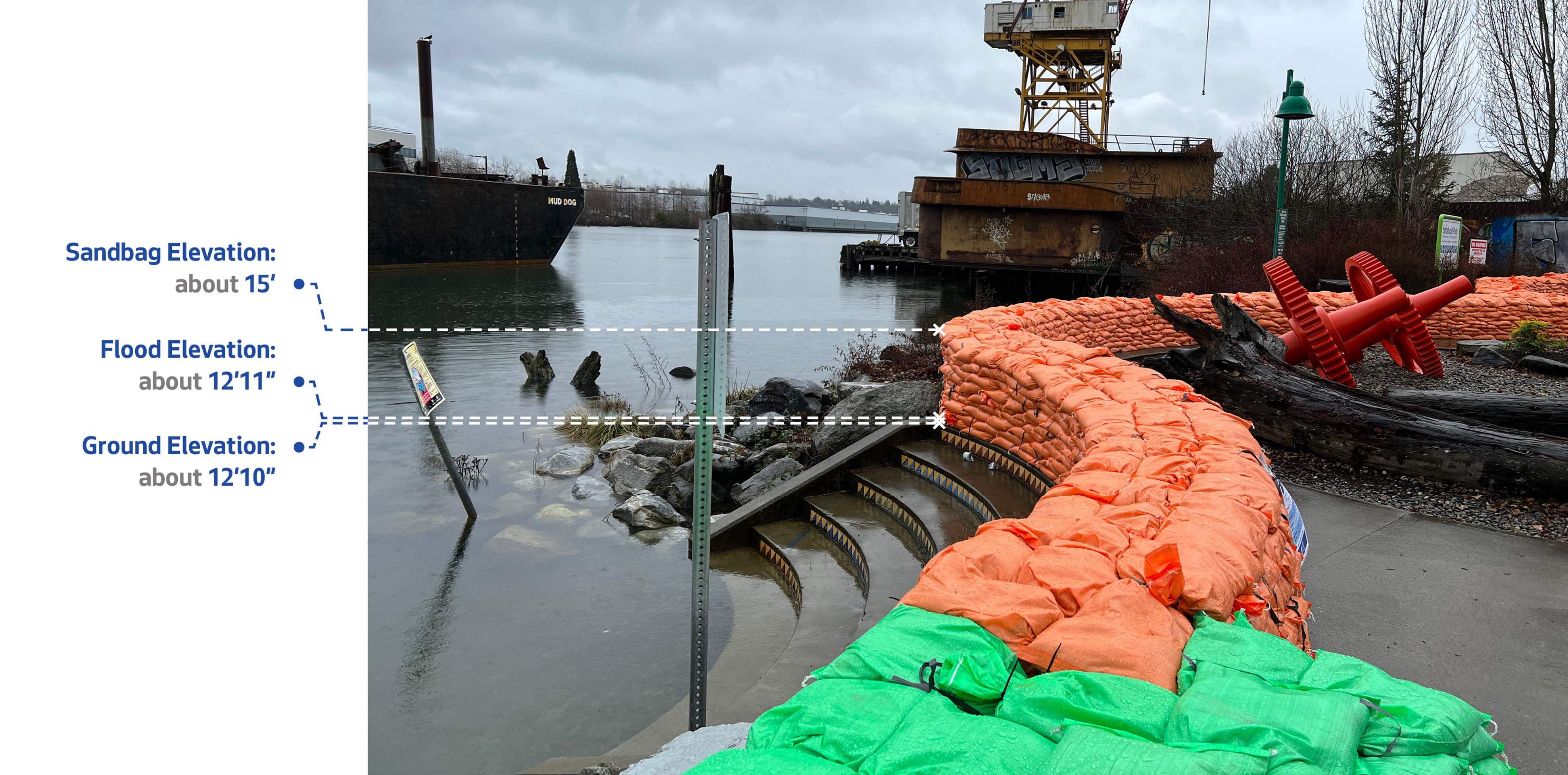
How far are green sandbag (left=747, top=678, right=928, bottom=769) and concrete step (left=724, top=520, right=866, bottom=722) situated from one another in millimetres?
2018

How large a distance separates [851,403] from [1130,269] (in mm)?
20251

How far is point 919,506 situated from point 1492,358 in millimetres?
8890

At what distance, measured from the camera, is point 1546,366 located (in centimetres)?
1053

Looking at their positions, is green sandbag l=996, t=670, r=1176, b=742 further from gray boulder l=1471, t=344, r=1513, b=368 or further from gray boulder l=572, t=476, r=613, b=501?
gray boulder l=1471, t=344, r=1513, b=368

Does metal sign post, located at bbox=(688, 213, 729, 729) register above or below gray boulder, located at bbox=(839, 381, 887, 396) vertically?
above

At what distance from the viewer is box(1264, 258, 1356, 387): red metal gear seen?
8922mm

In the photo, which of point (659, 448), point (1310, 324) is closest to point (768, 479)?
point (659, 448)

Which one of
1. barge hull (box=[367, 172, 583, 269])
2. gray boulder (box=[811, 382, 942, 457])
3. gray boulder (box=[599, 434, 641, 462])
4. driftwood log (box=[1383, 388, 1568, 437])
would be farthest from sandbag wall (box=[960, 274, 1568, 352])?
barge hull (box=[367, 172, 583, 269])

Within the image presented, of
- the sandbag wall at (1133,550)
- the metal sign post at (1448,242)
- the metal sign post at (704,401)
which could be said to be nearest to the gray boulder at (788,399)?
the sandbag wall at (1133,550)

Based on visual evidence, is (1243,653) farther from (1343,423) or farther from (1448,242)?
(1448,242)

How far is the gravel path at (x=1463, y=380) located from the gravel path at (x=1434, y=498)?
10.2ft

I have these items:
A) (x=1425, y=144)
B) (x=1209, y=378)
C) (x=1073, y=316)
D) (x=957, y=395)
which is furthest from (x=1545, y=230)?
(x=957, y=395)

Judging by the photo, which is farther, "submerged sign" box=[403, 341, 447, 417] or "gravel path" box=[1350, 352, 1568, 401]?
"gravel path" box=[1350, 352, 1568, 401]

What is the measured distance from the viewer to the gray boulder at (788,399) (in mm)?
11742
